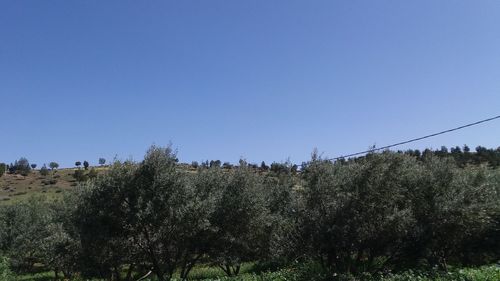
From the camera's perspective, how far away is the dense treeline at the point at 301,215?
601 inches

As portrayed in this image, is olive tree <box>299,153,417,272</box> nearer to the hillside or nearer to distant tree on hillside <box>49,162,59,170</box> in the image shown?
the hillside

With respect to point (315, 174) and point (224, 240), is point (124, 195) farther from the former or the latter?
point (315, 174)

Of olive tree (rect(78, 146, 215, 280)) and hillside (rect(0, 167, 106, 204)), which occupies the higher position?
hillside (rect(0, 167, 106, 204))

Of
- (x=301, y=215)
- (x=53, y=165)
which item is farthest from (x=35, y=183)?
(x=301, y=215)

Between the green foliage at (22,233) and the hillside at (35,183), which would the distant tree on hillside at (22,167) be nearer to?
the hillside at (35,183)

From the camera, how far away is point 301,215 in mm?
16250

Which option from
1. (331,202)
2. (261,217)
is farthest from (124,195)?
(331,202)

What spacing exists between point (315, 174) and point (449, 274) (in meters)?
5.16

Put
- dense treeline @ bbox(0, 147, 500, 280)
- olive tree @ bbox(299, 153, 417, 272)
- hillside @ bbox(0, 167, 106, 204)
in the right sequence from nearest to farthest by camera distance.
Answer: olive tree @ bbox(299, 153, 417, 272)
dense treeline @ bbox(0, 147, 500, 280)
hillside @ bbox(0, 167, 106, 204)

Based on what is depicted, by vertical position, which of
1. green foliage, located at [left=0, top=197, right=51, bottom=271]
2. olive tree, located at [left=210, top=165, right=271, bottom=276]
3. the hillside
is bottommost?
green foliage, located at [left=0, top=197, right=51, bottom=271]

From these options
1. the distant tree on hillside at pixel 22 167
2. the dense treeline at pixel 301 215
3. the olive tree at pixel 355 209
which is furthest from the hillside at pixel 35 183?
the olive tree at pixel 355 209

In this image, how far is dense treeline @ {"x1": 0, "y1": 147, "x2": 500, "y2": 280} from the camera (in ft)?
50.1

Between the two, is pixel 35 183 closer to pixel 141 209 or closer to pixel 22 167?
pixel 22 167

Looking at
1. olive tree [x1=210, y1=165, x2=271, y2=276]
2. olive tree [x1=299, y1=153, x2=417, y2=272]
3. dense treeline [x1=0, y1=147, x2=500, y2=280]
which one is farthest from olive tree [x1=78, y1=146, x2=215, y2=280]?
olive tree [x1=299, y1=153, x2=417, y2=272]
